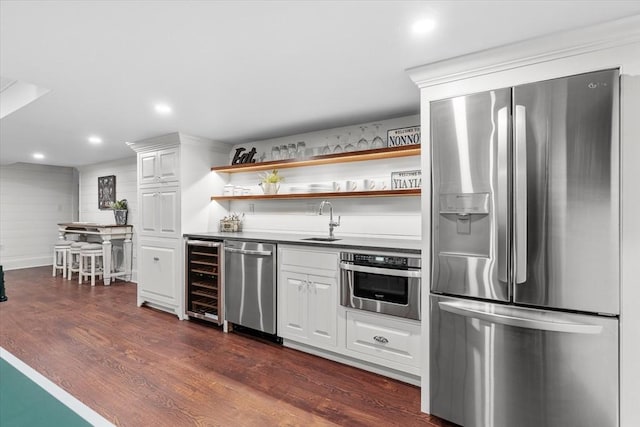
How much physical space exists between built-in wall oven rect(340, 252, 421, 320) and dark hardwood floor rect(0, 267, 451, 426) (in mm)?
576

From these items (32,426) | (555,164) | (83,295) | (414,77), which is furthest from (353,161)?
(83,295)

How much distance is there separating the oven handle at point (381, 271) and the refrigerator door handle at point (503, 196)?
2.05 feet

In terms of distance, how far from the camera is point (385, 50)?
6.47 feet

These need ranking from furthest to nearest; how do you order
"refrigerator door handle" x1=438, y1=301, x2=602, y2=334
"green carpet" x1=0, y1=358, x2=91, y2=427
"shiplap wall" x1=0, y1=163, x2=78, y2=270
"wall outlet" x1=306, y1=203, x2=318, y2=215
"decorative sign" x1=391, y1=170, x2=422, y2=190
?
"shiplap wall" x1=0, y1=163, x2=78, y2=270 → "wall outlet" x1=306, y1=203, x2=318, y2=215 → "decorative sign" x1=391, y1=170, x2=422, y2=190 → "refrigerator door handle" x1=438, y1=301, x2=602, y2=334 → "green carpet" x1=0, y1=358, x2=91, y2=427

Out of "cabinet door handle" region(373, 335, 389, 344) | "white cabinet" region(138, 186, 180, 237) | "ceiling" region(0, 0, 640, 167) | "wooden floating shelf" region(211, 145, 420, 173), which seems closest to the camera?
"ceiling" region(0, 0, 640, 167)

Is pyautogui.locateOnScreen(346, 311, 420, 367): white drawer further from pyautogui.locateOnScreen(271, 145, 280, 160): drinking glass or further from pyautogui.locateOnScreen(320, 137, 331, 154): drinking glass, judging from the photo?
pyautogui.locateOnScreen(271, 145, 280, 160): drinking glass

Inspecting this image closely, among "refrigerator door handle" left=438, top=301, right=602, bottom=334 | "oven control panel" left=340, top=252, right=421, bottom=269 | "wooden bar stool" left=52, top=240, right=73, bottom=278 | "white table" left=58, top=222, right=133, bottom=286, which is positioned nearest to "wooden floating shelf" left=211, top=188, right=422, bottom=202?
"oven control panel" left=340, top=252, right=421, bottom=269

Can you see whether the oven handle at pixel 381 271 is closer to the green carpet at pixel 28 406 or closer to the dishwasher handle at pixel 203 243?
the dishwasher handle at pixel 203 243

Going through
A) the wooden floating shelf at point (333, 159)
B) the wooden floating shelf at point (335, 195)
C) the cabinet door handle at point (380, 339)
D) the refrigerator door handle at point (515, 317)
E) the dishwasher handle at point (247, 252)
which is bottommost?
the cabinet door handle at point (380, 339)

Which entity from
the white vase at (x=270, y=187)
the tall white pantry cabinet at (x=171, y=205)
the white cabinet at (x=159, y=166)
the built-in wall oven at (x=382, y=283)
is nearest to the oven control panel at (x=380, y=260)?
the built-in wall oven at (x=382, y=283)

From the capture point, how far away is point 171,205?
4.07m

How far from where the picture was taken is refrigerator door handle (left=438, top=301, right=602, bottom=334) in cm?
170

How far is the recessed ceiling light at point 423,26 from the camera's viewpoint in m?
1.66

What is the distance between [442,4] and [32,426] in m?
2.23
